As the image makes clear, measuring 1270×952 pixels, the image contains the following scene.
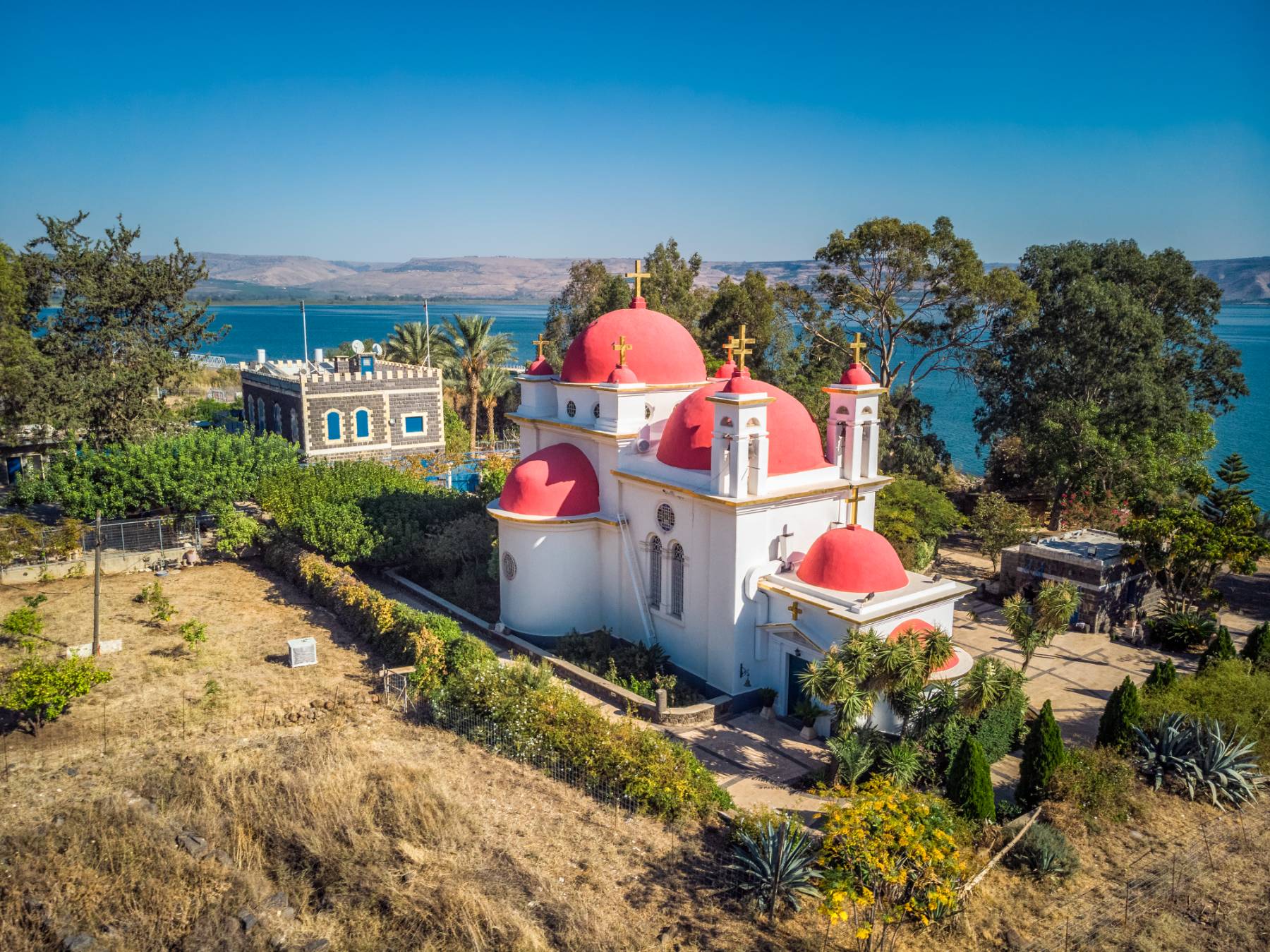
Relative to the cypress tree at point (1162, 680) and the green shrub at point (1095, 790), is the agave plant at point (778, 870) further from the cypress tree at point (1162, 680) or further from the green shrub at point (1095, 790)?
the cypress tree at point (1162, 680)

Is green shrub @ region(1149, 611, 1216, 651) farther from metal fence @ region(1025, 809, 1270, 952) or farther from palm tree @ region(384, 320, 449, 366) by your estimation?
palm tree @ region(384, 320, 449, 366)

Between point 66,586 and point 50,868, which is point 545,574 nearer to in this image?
point 50,868

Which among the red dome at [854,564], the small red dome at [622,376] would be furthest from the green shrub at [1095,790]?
the small red dome at [622,376]

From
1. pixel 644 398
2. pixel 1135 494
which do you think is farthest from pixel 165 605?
pixel 1135 494

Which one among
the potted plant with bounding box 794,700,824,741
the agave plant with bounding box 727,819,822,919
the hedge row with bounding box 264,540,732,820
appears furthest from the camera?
the potted plant with bounding box 794,700,824,741

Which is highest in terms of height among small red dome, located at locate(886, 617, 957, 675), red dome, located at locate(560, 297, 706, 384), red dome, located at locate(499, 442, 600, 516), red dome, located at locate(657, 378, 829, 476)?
red dome, located at locate(560, 297, 706, 384)

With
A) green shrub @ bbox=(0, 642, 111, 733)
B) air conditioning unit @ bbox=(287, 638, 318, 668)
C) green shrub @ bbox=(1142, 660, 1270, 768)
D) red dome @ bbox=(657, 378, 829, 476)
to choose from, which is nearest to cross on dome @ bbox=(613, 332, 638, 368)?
red dome @ bbox=(657, 378, 829, 476)

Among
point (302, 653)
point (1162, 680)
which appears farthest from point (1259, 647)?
point (302, 653)
